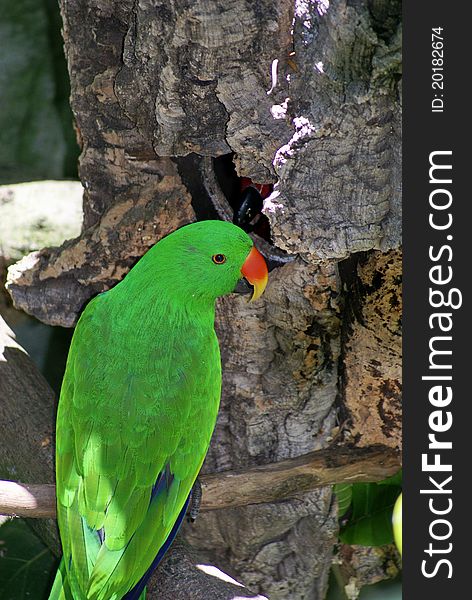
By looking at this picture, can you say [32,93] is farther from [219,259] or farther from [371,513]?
[371,513]

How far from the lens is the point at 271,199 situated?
4.65 feet

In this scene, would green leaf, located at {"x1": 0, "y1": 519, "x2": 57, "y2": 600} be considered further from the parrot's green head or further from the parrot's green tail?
the parrot's green head

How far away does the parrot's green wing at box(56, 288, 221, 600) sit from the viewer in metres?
1.54

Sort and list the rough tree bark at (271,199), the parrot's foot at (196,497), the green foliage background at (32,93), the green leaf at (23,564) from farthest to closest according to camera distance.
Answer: the green foliage background at (32,93)
the green leaf at (23,564)
the parrot's foot at (196,497)
the rough tree bark at (271,199)

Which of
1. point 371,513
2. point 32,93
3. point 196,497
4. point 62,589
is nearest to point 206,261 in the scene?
point 196,497

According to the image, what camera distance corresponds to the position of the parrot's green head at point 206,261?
1601 millimetres

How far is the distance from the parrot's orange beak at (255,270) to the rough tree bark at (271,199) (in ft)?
0.25

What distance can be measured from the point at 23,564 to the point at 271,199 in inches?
47.0

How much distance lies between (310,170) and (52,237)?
1.25m

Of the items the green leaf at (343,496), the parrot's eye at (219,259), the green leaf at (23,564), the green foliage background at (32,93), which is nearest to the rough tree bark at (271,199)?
the green leaf at (343,496)

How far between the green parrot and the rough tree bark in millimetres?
171

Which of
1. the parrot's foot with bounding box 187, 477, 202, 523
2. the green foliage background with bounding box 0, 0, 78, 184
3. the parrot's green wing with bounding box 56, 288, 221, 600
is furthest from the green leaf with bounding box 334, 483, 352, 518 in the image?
the green foliage background with bounding box 0, 0, 78, 184

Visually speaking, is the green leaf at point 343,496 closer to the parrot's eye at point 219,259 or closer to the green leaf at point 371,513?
the green leaf at point 371,513

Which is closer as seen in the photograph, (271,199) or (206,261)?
(271,199)
